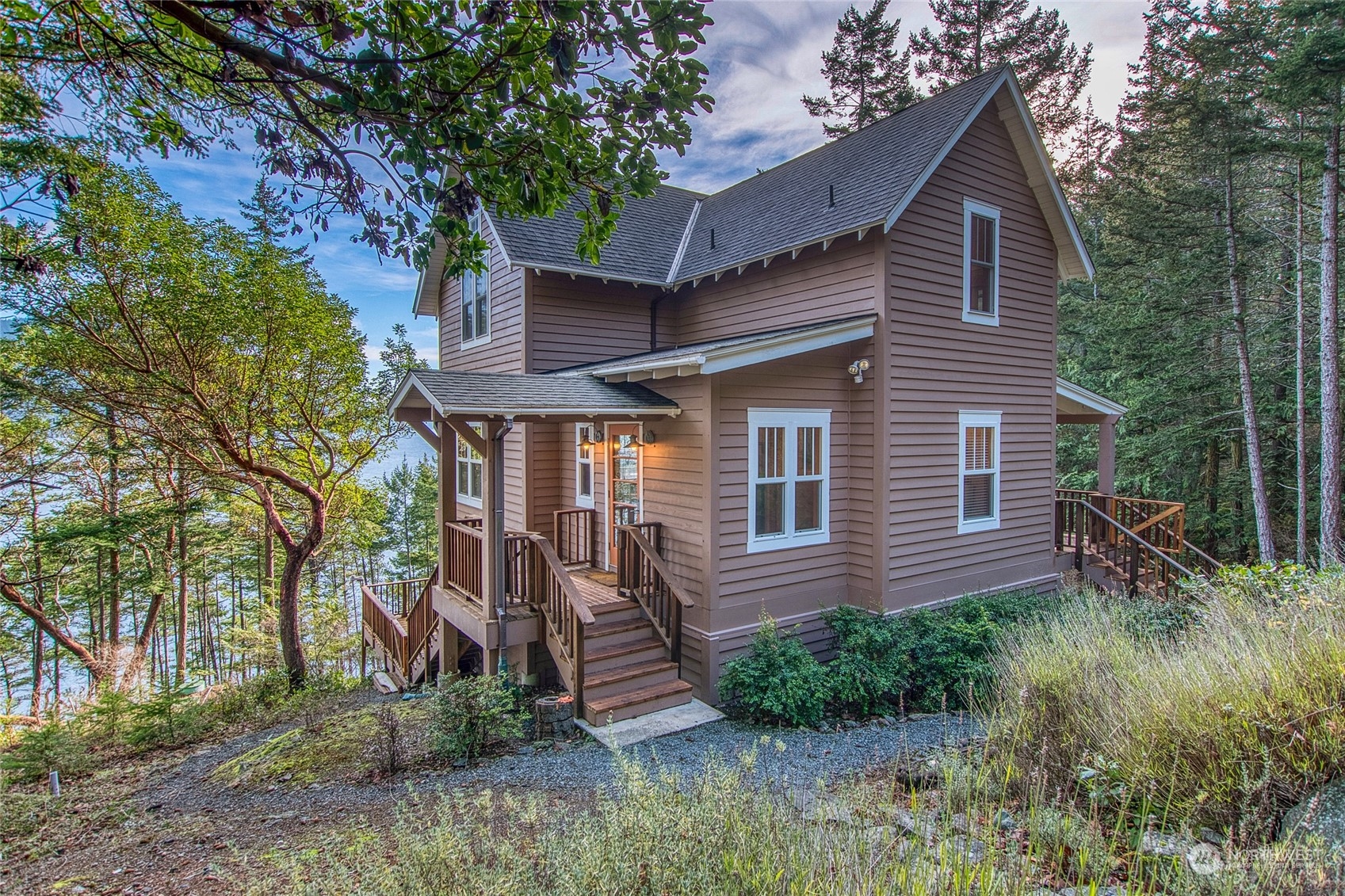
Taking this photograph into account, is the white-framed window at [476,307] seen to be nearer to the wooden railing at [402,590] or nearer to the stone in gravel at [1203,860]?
the wooden railing at [402,590]

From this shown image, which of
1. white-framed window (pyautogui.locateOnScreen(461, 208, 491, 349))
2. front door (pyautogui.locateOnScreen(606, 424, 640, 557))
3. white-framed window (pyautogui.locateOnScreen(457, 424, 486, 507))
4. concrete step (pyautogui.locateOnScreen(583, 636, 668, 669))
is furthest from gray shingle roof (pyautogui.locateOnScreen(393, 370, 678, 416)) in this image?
white-framed window (pyautogui.locateOnScreen(457, 424, 486, 507))

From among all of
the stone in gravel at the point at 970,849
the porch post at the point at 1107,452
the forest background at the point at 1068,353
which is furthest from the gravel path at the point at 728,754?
the forest background at the point at 1068,353

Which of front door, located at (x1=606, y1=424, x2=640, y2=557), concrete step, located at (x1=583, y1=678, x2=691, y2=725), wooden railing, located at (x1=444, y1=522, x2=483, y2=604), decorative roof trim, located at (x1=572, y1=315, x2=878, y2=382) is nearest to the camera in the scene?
concrete step, located at (x1=583, y1=678, x2=691, y2=725)

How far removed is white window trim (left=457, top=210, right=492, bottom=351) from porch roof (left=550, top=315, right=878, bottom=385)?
399cm

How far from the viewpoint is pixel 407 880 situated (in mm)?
2402

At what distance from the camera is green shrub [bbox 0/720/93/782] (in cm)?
616

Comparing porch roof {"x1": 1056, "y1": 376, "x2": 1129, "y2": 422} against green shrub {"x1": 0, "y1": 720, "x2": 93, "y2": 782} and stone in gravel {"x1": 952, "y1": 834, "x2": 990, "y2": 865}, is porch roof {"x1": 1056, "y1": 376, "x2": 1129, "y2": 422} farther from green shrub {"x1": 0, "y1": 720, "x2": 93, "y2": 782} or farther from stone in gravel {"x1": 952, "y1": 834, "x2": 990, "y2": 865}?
green shrub {"x1": 0, "y1": 720, "x2": 93, "y2": 782}

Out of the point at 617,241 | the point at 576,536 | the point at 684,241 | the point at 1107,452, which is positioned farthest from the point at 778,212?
the point at 1107,452

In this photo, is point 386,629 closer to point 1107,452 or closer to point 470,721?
point 470,721

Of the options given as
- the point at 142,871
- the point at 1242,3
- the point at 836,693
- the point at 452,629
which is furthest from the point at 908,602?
the point at 1242,3

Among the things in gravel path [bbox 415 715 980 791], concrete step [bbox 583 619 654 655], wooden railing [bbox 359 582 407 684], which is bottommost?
wooden railing [bbox 359 582 407 684]

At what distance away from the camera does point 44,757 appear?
20.8ft

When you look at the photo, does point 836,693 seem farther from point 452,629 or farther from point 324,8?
point 324,8

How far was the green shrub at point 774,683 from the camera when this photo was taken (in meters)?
6.35
